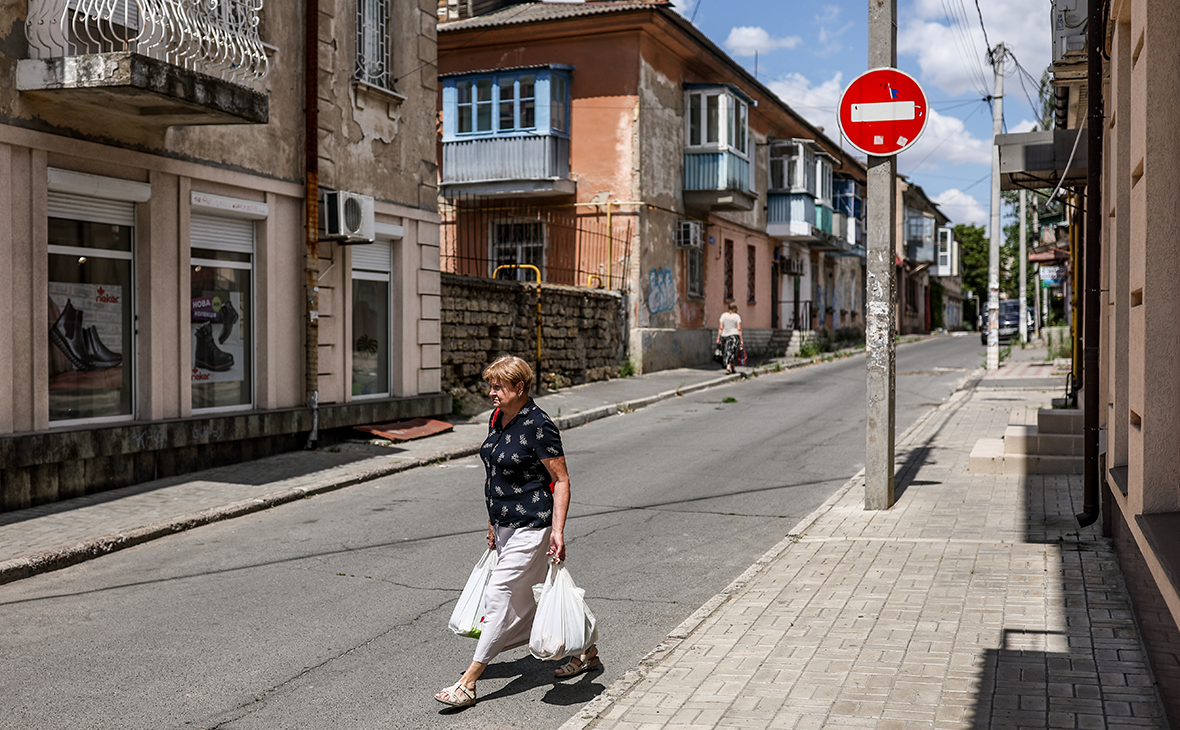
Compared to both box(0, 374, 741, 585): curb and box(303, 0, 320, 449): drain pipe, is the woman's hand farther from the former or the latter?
box(303, 0, 320, 449): drain pipe

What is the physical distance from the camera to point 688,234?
2520cm

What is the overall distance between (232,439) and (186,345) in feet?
3.81

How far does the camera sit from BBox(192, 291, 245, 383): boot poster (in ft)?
38.0

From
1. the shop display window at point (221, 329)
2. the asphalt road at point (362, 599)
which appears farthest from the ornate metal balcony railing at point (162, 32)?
the asphalt road at point (362, 599)

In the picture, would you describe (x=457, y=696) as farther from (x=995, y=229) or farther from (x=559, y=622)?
(x=995, y=229)

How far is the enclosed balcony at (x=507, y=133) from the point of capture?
75.9ft

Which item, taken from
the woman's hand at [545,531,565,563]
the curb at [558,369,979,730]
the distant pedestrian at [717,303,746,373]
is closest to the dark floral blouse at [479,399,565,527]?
the woman's hand at [545,531,565,563]

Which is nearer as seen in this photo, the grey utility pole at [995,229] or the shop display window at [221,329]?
the shop display window at [221,329]

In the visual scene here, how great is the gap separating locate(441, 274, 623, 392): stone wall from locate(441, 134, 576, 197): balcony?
10.1 ft

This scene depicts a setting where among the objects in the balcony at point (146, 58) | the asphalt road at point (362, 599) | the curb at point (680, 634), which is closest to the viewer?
the curb at point (680, 634)

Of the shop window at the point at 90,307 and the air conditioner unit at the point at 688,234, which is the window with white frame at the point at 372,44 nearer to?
the shop window at the point at 90,307

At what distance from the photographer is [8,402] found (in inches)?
354

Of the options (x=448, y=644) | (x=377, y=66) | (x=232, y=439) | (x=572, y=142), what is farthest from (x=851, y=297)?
(x=448, y=644)

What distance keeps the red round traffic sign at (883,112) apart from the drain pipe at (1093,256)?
148 centimetres
